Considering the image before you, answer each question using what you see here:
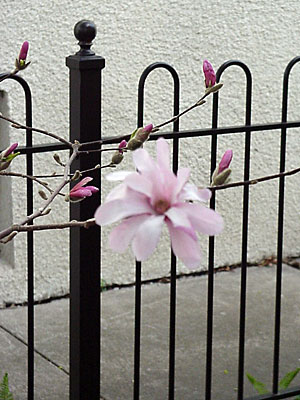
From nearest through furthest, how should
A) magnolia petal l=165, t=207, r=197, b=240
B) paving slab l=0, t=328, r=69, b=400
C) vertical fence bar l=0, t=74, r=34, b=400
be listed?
1. magnolia petal l=165, t=207, r=197, b=240
2. vertical fence bar l=0, t=74, r=34, b=400
3. paving slab l=0, t=328, r=69, b=400

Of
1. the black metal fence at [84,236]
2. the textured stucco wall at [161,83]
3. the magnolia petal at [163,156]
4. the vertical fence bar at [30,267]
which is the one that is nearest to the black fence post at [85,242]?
the black metal fence at [84,236]

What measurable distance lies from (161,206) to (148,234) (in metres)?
0.04

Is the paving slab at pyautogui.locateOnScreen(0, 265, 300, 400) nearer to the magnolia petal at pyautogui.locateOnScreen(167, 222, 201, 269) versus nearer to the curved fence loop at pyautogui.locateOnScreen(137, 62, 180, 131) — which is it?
the curved fence loop at pyautogui.locateOnScreen(137, 62, 180, 131)

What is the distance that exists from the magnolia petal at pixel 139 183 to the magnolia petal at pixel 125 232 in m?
0.03

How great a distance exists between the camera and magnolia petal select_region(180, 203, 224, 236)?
3.17 feet

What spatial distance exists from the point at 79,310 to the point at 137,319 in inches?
10.3

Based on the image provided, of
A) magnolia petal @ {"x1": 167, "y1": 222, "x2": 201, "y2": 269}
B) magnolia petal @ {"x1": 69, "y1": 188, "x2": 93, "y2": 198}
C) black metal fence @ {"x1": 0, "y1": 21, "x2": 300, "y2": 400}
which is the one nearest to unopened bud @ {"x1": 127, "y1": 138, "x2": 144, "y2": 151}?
magnolia petal @ {"x1": 69, "y1": 188, "x2": 93, "y2": 198}

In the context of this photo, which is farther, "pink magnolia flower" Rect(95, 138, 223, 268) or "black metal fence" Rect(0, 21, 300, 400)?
"black metal fence" Rect(0, 21, 300, 400)

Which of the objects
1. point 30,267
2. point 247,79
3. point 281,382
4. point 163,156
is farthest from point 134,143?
point 281,382

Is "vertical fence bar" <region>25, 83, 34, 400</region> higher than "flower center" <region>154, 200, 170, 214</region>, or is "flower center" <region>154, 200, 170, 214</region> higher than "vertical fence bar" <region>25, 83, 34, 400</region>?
"flower center" <region>154, 200, 170, 214</region>

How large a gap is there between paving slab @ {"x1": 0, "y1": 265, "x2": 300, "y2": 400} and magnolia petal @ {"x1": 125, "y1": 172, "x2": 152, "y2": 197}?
2.54 metres

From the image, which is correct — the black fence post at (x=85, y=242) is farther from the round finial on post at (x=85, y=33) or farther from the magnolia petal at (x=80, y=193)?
the magnolia petal at (x=80, y=193)

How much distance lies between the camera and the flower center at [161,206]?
38.0 inches

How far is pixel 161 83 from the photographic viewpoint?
14.5 feet
